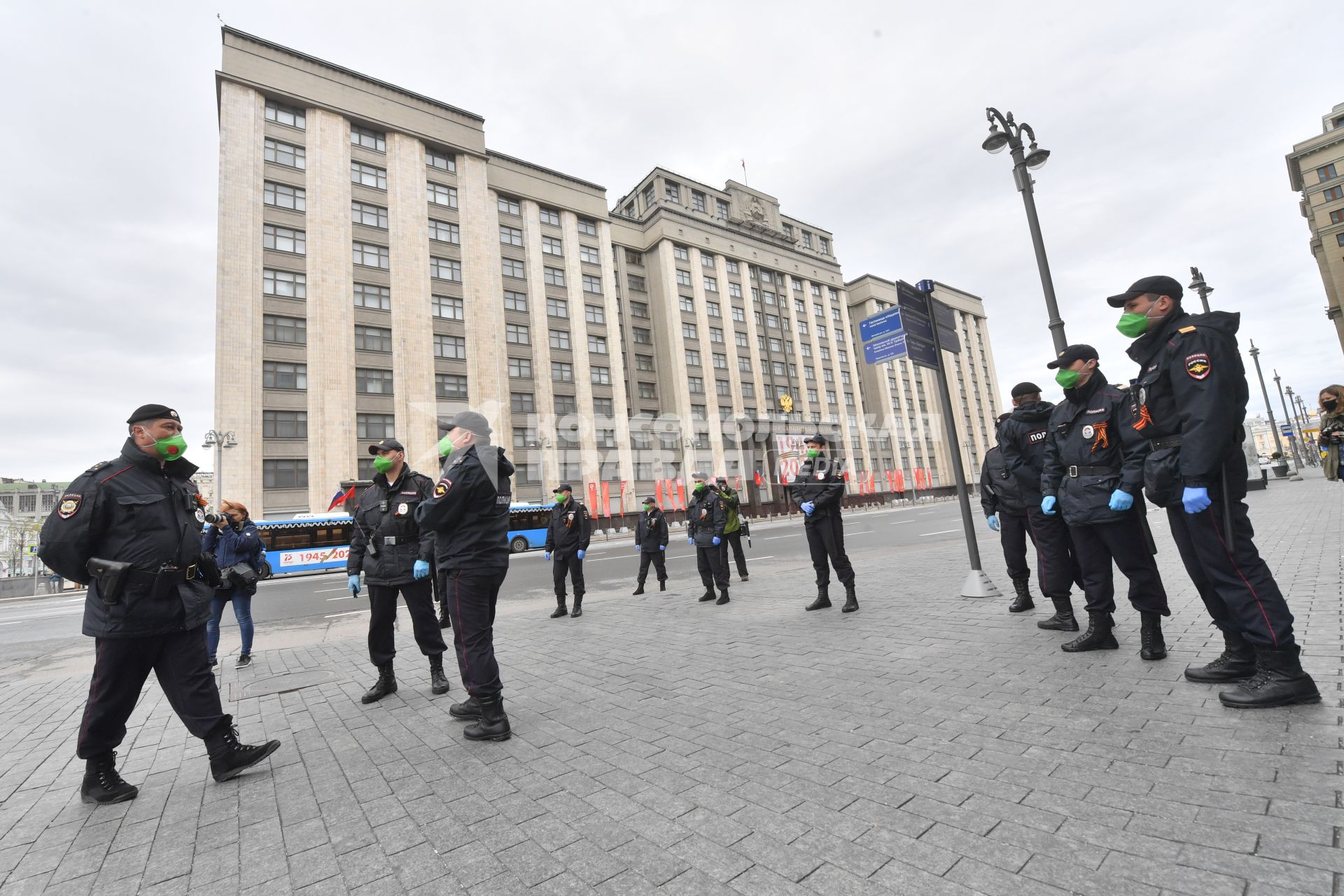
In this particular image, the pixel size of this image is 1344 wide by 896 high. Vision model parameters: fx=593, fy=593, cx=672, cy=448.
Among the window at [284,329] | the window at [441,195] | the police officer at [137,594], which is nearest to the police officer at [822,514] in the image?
the police officer at [137,594]

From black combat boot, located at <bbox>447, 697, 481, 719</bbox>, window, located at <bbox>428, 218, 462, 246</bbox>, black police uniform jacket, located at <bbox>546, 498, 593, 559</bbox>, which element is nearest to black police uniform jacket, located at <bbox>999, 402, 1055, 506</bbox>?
black combat boot, located at <bbox>447, 697, 481, 719</bbox>

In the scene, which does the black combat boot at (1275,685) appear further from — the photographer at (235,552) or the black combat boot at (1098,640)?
the photographer at (235,552)

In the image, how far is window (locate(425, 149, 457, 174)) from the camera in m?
44.8

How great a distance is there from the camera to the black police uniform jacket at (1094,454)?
420 cm

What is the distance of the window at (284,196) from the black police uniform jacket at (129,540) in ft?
142

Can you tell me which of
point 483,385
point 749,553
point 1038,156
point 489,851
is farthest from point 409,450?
point 489,851

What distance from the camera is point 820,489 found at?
7285mm

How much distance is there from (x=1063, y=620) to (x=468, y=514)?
202 inches

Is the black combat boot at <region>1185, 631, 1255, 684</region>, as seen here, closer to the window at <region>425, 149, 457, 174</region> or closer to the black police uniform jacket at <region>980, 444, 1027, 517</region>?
the black police uniform jacket at <region>980, 444, 1027, 517</region>

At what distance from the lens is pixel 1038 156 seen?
372 inches

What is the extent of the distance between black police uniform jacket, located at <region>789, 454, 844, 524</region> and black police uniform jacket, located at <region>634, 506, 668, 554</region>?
3.72 meters

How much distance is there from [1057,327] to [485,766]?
29.4 feet

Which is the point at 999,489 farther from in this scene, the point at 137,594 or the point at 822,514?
the point at 137,594

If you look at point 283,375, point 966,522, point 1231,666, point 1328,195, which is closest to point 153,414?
point 1231,666
